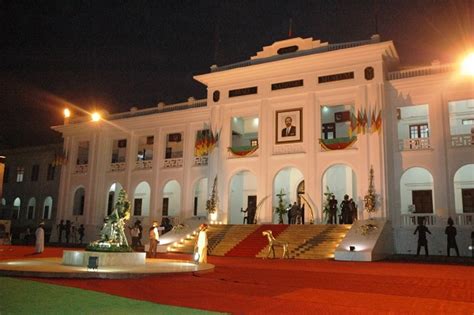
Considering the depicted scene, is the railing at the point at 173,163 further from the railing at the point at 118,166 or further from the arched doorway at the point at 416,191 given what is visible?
the arched doorway at the point at 416,191

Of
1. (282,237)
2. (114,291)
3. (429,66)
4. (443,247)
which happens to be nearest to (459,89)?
(429,66)

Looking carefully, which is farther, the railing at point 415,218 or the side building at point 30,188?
the side building at point 30,188

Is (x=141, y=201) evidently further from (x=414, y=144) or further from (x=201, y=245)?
(x=201, y=245)

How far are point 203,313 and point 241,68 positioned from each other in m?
20.7

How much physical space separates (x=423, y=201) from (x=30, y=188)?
1290 inches

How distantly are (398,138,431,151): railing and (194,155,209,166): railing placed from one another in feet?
38.2

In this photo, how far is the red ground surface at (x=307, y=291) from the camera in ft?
22.2

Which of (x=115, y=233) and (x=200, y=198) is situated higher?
(x=200, y=198)

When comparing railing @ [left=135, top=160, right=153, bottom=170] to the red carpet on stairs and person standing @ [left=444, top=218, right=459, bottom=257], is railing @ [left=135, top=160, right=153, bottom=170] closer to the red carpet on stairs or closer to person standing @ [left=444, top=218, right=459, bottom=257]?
the red carpet on stairs

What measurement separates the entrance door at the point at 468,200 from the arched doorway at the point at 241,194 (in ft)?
38.4

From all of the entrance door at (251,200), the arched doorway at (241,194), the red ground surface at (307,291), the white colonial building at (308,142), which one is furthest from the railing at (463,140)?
the entrance door at (251,200)

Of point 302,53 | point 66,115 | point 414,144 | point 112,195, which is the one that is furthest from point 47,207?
point 414,144

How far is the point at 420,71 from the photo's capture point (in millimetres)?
21969

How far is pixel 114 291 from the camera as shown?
802cm
